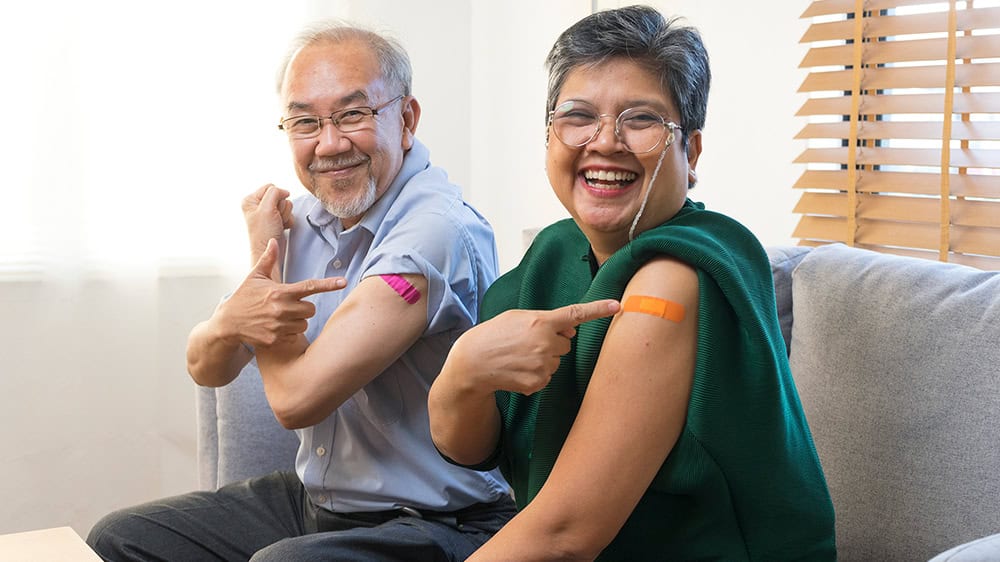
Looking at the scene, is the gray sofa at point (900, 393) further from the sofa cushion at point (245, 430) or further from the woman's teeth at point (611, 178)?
the sofa cushion at point (245, 430)

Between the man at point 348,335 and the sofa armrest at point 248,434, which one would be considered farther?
the sofa armrest at point 248,434

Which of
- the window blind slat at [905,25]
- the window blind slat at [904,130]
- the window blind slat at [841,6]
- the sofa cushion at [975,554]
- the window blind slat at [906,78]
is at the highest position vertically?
the window blind slat at [841,6]

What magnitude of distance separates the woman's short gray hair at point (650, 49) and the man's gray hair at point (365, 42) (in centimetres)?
60

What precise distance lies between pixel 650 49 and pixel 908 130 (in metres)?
1.04

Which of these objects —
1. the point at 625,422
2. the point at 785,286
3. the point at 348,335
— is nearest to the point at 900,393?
the point at 785,286

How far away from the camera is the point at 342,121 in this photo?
186 cm

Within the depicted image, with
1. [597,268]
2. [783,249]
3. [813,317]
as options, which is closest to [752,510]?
[597,268]

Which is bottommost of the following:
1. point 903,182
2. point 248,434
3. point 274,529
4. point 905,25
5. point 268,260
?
point 274,529

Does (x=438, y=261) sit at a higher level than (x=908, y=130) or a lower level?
lower

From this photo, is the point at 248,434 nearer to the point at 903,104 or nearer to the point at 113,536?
the point at 113,536

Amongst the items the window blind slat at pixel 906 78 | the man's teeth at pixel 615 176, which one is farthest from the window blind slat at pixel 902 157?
the man's teeth at pixel 615 176

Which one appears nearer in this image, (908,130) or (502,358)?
(502,358)

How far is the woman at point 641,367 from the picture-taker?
1.20m

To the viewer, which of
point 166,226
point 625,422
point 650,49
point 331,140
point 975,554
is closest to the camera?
point 975,554
